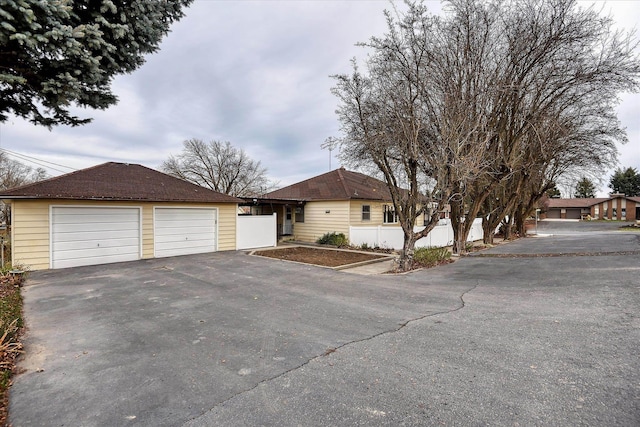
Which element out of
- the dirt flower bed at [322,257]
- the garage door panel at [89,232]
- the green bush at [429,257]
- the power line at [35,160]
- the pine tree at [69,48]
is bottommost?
the dirt flower bed at [322,257]

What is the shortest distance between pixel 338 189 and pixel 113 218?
11033 mm

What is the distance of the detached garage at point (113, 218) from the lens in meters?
9.46

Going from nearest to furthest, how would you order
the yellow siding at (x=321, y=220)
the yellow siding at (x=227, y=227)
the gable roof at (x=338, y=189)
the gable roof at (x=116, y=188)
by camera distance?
the gable roof at (x=116, y=188), the yellow siding at (x=227, y=227), the yellow siding at (x=321, y=220), the gable roof at (x=338, y=189)

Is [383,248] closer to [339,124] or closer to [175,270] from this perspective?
[339,124]

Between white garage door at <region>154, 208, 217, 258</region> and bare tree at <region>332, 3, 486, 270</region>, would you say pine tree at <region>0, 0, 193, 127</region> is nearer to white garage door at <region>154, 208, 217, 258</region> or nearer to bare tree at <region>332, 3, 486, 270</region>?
bare tree at <region>332, 3, 486, 270</region>

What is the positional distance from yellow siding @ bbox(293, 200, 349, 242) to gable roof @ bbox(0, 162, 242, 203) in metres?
5.11

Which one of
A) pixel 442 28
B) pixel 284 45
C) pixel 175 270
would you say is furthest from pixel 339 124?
pixel 175 270

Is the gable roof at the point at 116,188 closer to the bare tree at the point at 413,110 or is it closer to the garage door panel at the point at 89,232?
the garage door panel at the point at 89,232

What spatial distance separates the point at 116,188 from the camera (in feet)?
37.6

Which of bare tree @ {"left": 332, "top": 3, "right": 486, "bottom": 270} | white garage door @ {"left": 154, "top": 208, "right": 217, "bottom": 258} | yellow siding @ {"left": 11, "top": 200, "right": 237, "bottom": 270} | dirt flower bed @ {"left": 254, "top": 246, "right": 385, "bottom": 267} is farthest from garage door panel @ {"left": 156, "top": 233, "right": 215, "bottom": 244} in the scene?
bare tree @ {"left": 332, "top": 3, "right": 486, "bottom": 270}

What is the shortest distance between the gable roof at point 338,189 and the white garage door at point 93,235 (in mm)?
8480

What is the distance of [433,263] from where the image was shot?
10.9 metres

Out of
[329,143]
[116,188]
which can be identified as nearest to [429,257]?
[329,143]

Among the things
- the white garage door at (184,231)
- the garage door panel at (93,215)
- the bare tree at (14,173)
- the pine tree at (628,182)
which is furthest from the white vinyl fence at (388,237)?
the pine tree at (628,182)
